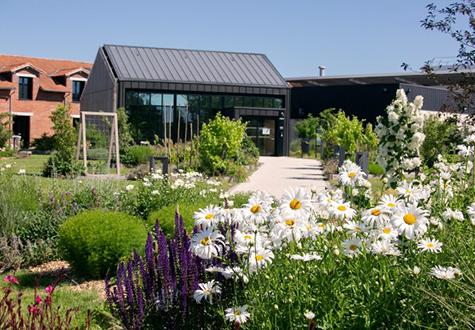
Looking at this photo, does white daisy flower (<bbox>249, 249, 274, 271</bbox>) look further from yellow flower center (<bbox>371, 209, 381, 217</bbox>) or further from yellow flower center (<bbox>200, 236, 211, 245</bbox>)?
yellow flower center (<bbox>371, 209, 381, 217</bbox>)

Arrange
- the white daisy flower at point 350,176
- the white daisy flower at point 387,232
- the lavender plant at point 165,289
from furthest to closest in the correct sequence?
the white daisy flower at point 350,176 → the lavender plant at point 165,289 → the white daisy flower at point 387,232

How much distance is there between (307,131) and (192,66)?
A: 888cm

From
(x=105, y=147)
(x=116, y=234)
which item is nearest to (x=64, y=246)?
(x=116, y=234)

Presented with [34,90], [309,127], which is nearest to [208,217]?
[309,127]

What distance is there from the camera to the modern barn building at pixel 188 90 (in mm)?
39844

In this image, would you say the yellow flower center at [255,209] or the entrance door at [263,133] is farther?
the entrance door at [263,133]

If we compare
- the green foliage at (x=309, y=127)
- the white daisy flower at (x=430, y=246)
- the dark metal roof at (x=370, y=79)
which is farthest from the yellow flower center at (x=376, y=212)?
the dark metal roof at (x=370, y=79)

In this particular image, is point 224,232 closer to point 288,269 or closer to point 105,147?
point 288,269

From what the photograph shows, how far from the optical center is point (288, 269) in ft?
12.3

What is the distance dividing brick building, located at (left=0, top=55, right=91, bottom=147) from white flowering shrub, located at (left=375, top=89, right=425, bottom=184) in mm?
36960

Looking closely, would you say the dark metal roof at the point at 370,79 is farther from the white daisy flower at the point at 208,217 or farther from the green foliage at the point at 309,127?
the white daisy flower at the point at 208,217

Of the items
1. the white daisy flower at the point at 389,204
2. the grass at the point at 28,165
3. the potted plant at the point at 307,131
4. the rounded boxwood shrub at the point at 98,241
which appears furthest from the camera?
the potted plant at the point at 307,131

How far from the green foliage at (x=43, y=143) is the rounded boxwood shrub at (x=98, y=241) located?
3684cm

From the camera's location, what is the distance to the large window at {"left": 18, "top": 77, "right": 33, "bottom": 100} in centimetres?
4541
